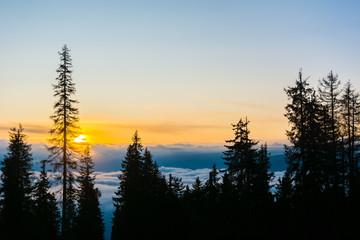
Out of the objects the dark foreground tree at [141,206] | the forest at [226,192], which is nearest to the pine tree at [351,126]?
the forest at [226,192]

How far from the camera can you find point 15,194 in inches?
1291

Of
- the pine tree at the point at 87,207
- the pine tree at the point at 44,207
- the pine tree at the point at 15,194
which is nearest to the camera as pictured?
the pine tree at the point at 15,194

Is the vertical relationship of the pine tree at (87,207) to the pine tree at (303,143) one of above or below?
below

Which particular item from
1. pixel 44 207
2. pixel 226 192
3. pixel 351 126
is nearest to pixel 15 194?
pixel 44 207

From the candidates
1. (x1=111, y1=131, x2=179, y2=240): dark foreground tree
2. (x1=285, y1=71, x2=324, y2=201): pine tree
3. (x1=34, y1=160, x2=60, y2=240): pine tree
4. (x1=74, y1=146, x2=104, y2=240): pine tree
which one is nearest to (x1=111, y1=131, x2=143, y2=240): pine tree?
(x1=111, y1=131, x2=179, y2=240): dark foreground tree

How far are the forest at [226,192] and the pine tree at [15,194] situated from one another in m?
0.10

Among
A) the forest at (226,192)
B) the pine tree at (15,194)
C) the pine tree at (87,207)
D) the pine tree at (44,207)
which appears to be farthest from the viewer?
the pine tree at (87,207)

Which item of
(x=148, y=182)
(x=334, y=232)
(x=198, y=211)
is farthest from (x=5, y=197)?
(x=334, y=232)

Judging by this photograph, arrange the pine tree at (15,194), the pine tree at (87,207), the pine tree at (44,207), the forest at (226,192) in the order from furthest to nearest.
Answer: the pine tree at (87,207) → the pine tree at (44,207) → the pine tree at (15,194) → the forest at (226,192)

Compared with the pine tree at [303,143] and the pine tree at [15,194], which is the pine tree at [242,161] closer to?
the pine tree at [303,143]

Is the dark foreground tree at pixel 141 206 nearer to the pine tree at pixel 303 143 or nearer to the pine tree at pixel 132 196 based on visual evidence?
the pine tree at pixel 132 196

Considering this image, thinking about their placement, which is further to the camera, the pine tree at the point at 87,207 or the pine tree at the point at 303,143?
the pine tree at the point at 87,207

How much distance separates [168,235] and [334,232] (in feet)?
59.2

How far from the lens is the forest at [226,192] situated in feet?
82.8
